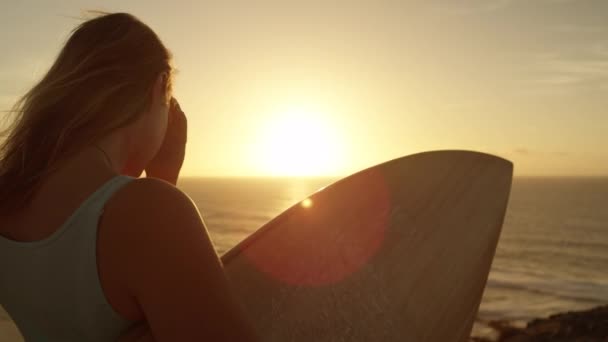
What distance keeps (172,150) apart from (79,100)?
0.46 meters

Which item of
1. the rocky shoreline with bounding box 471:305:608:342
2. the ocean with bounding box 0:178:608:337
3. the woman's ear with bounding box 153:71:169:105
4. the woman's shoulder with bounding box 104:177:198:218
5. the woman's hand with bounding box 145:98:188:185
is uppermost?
the woman's ear with bounding box 153:71:169:105

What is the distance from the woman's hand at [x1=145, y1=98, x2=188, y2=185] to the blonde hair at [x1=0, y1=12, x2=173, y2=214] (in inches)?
13.7

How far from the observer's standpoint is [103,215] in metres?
0.85

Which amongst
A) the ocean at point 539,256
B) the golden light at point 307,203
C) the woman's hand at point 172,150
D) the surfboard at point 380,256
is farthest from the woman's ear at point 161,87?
the ocean at point 539,256

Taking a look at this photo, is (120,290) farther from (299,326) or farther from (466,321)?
(466,321)

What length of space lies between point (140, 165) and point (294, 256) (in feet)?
3.24

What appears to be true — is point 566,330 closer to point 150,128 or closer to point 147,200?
point 150,128

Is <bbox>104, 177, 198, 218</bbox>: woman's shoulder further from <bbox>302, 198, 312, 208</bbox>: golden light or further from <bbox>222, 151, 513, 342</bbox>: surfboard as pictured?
<bbox>302, 198, 312, 208</bbox>: golden light

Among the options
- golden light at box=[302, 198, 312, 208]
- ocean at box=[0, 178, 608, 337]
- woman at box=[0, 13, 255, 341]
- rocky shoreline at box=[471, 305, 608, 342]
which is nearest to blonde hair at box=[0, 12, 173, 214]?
woman at box=[0, 13, 255, 341]

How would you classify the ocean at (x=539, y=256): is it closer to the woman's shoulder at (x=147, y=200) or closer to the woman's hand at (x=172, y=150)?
the woman's hand at (x=172, y=150)

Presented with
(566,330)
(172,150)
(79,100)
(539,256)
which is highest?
(79,100)

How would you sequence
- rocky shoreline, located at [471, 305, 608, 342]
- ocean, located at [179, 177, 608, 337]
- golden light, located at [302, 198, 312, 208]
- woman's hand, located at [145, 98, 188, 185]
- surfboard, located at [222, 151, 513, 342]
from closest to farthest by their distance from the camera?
woman's hand, located at [145, 98, 188, 185], surfboard, located at [222, 151, 513, 342], golden light, located at [302, 198, 312, 208], rocky shoreline, located at [471, 305, 608, 342], ocean, located at [179, 177, 608, 337]

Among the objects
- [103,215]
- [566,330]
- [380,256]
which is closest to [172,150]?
[103,215]

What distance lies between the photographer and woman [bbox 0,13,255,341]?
32.0 inches
